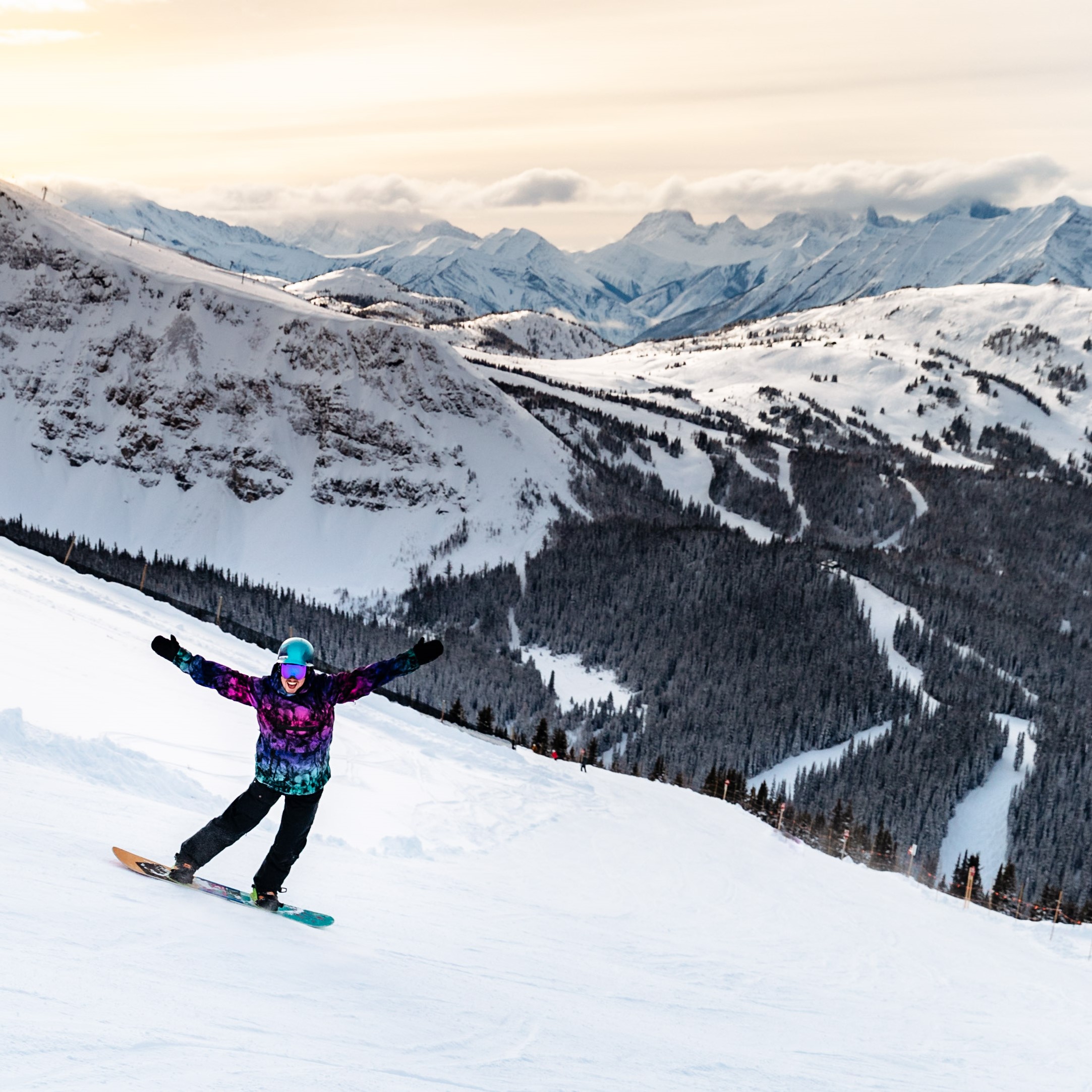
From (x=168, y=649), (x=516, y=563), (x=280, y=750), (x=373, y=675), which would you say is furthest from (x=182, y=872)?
(x=516, y=563)

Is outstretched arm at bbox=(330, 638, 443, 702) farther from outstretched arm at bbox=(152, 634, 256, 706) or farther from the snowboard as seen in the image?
the snowboard

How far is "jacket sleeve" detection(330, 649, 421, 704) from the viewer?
8.86 meters

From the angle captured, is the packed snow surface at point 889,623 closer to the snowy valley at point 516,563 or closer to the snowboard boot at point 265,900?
the snowy valley at point 516,563

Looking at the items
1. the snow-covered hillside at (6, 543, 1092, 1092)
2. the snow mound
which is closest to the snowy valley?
the snow-covered hillside at (6, 543, 1092, 1092)

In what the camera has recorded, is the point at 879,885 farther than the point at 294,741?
Yes

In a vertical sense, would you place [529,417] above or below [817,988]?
above

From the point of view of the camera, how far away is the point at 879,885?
1014 inches

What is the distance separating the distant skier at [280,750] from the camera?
28.8ft

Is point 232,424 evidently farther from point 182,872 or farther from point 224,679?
point 182,872

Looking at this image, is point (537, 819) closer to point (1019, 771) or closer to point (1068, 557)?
→ point (1019, 771)

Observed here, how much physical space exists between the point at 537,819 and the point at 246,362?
145897mm

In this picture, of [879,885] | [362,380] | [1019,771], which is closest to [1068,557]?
[1019,771]

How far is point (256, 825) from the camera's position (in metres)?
8.96

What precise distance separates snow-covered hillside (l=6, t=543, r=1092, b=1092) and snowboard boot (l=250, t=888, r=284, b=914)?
32 centimetres
